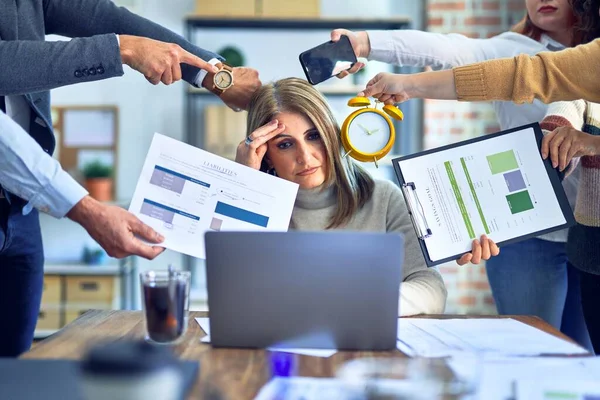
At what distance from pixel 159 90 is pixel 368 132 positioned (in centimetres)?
304

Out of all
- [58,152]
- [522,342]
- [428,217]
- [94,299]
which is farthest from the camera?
[58,152]

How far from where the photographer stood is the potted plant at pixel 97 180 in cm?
446

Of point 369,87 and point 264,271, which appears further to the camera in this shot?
point 369,87

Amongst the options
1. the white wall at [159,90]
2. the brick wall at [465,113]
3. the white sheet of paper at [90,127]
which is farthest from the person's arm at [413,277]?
the white sheet of paper at [90,127]

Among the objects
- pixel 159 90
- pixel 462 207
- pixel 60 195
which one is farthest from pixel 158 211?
pixel 159 90

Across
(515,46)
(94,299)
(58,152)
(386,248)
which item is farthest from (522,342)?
(58,152)

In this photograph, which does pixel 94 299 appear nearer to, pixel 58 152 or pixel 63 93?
pixel 58 152

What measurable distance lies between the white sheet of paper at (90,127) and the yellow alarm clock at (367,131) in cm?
309

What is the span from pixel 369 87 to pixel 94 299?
9.32 ft

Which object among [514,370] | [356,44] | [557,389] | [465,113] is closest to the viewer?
[557,389]

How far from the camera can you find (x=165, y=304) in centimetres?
131

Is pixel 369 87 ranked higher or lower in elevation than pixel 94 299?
higher

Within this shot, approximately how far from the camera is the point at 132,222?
1.44 metres

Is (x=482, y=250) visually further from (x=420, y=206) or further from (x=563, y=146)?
(x=563, y=146)
